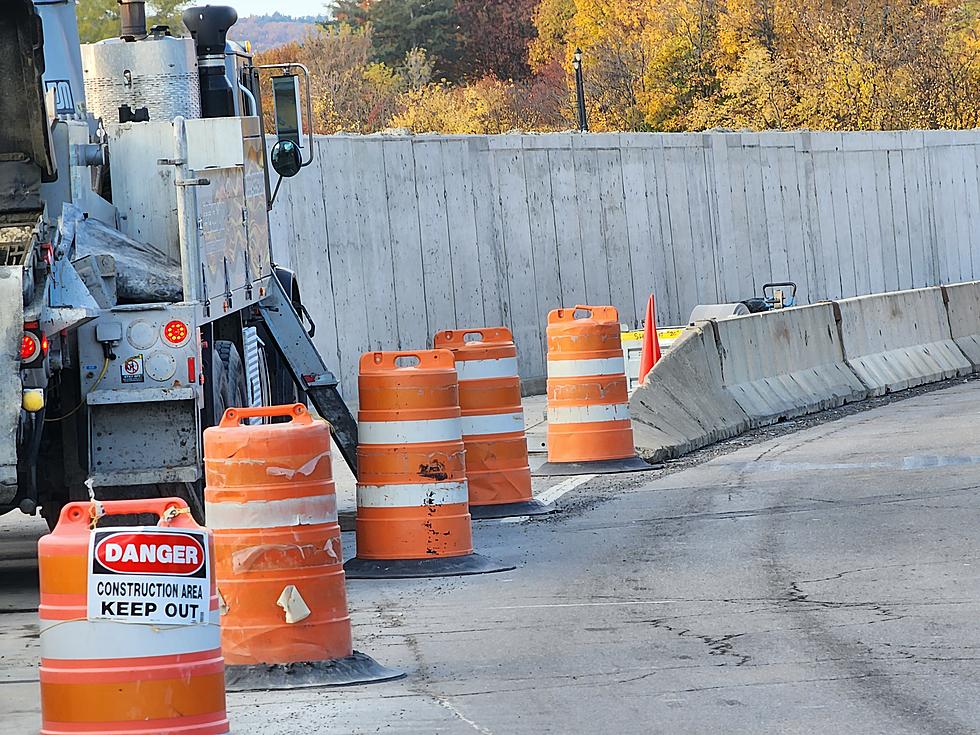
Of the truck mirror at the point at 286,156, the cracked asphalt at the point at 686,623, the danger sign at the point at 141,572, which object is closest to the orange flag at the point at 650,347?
the cracked asphalt at the point at 686,623

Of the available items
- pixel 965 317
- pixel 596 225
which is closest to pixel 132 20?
pixel 965 317

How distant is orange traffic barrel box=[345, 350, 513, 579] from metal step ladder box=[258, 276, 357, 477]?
2407mm

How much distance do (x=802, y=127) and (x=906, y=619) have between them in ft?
172

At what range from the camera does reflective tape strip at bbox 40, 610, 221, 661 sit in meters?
6.18

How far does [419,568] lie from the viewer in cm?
1100

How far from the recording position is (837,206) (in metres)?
34.6

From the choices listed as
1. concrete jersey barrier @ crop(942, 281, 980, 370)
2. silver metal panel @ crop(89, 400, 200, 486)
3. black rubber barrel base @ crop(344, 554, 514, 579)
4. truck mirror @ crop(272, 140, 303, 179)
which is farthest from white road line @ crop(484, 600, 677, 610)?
concrete jersey barrier @ crop(942, 281, 980, 370)

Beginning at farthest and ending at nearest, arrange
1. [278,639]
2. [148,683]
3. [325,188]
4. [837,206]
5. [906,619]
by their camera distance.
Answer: [837,206]
[325,188]
[906,619]
[278,639]
[148,683]

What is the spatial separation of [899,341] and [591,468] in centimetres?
929

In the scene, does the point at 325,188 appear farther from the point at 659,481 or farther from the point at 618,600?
the point at 618,600

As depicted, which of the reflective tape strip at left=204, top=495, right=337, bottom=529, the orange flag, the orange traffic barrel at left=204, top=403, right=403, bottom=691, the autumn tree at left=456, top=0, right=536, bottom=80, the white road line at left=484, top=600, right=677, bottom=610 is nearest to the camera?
the orange traffic barrel at left=204, top=403, right=403, bottom=691

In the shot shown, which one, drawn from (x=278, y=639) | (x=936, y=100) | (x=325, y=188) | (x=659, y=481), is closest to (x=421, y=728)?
(x=278, y=639)

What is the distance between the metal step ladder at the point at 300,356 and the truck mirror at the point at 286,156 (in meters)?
0.85

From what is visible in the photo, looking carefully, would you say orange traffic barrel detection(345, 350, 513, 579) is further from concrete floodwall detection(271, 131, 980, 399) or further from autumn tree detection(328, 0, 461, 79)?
autumn tree detection(328, 0, 461, 79)
